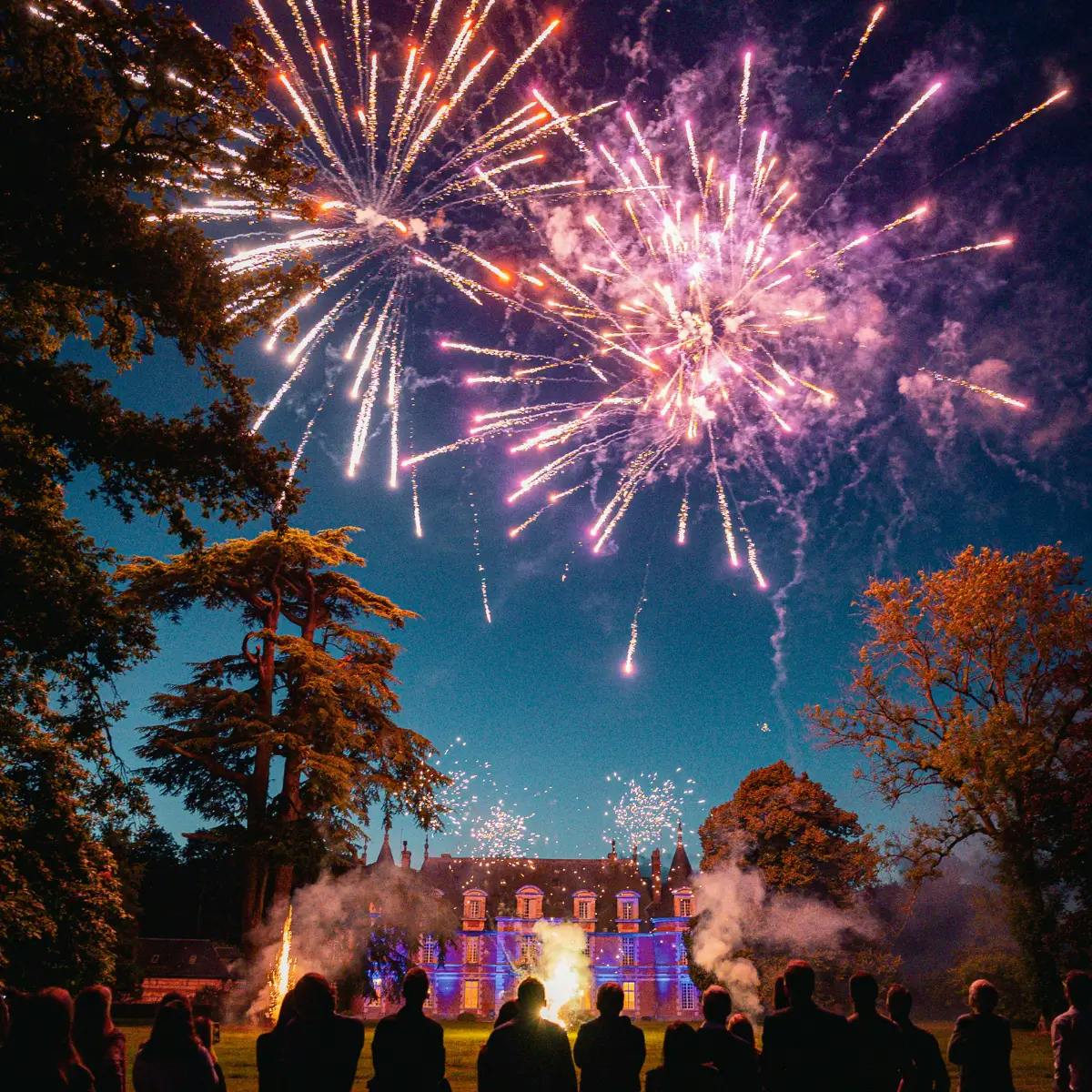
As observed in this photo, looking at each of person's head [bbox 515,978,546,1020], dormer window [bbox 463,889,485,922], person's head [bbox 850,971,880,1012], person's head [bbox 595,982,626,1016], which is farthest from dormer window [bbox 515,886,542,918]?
person's head [bbox 850,971,880,1012]

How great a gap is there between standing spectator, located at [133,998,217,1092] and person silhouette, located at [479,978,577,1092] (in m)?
1.83

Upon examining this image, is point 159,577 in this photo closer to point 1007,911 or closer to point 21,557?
point 21,557

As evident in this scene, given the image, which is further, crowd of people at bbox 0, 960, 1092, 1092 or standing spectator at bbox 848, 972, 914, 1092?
standing spectator at bbox 848, 972, 914, 1092

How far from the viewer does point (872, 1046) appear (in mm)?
5426

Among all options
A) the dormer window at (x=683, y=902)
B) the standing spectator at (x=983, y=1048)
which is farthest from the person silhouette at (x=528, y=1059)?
the dormer window at (x=683, y=902)

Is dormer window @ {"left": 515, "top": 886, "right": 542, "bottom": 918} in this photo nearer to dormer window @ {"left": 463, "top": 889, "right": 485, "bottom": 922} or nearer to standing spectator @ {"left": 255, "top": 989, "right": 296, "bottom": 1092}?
dormer window @ {"left": 463, "top": 889, "right": 485, "bottom": 922}

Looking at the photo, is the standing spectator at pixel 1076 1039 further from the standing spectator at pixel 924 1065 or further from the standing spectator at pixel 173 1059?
the standing spectator at pixel 173 1059

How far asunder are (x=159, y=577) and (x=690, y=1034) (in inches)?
883

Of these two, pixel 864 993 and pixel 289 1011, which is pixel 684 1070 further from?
pixel 289 1011

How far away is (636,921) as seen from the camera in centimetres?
5409

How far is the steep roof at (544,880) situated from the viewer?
55531mm

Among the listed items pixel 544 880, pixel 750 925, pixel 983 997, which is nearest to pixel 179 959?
pixel 544 880

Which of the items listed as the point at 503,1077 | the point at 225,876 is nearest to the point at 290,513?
the point at 503,1077

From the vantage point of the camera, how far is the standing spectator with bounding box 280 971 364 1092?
197 inches
